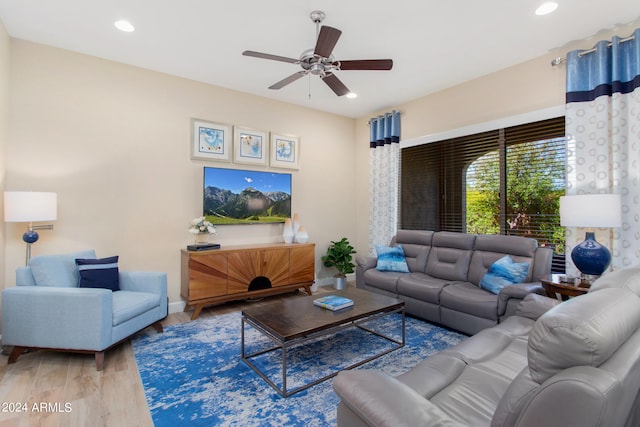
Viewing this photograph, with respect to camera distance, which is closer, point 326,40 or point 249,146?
point 326,40

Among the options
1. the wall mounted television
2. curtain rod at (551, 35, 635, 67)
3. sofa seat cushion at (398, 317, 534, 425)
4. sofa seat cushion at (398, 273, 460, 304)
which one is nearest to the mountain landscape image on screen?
the wall mounted television

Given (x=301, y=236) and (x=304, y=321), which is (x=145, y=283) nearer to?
(x=304, y=321)

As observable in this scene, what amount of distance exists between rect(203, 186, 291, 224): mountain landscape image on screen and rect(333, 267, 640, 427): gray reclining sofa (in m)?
3.34

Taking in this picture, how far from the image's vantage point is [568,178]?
3152 mm

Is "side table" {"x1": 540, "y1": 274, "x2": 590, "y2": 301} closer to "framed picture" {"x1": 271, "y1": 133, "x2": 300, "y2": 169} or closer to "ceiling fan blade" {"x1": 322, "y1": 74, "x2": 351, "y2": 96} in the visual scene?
"ceiling fan blade" {"x1": 322, "y1": 74, "x2": 351, "y2": 96}

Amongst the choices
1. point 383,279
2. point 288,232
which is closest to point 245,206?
point 288,232

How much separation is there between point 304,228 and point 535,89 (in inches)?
136

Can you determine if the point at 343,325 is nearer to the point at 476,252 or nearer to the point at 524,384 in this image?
the point at 524,384

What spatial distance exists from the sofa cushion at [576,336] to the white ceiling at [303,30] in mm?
2561

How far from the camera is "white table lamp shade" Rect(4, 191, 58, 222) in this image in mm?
2676

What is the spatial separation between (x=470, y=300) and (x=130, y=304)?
3150 millimetres

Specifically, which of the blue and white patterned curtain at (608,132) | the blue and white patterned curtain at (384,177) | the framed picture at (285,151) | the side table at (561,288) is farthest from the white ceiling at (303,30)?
the side table at (561,288)

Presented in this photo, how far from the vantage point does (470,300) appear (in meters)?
3.02

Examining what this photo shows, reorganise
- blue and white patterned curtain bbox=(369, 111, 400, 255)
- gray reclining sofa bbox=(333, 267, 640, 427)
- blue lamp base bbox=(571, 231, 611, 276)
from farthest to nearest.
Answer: blue and white patterned curtain bbox=(369, 111, 400, 255), blue lamp base bbox=(571, 231, 611, 276), gray reclining sofa bbox=(333, 267, 640, 427)
